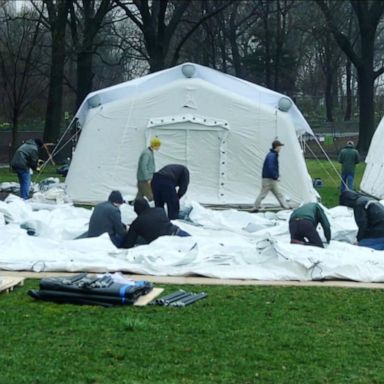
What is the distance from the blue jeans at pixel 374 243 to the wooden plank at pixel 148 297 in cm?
402

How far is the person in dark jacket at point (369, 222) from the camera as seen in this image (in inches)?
496

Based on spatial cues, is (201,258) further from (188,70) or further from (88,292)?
(188,70)

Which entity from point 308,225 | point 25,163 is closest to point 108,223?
point 308,225

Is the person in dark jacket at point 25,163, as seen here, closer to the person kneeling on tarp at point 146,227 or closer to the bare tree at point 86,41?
the person kneeling on tarp at point 146,227

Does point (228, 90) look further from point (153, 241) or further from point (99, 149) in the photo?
point (153, 241)

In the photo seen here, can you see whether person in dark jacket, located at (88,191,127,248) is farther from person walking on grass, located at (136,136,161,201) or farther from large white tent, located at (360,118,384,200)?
large white tent, located at (360,118,384,200)

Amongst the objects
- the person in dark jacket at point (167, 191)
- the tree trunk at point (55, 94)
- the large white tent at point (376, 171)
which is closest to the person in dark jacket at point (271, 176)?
the large white tent at point (376, 171)

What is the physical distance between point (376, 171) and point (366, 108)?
60.5ft

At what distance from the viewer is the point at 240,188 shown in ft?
69.0

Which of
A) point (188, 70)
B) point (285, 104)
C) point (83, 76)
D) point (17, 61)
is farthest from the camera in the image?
point (83, 76)

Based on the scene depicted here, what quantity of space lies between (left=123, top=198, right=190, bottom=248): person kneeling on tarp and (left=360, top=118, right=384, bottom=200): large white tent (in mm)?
10932

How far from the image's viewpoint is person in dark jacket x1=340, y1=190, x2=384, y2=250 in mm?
12609

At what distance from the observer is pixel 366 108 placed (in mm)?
41469

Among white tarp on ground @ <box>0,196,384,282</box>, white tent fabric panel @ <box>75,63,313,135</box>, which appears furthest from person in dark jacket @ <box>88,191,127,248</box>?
white tent fabric panel @ <box>75,63,313,135</box>
